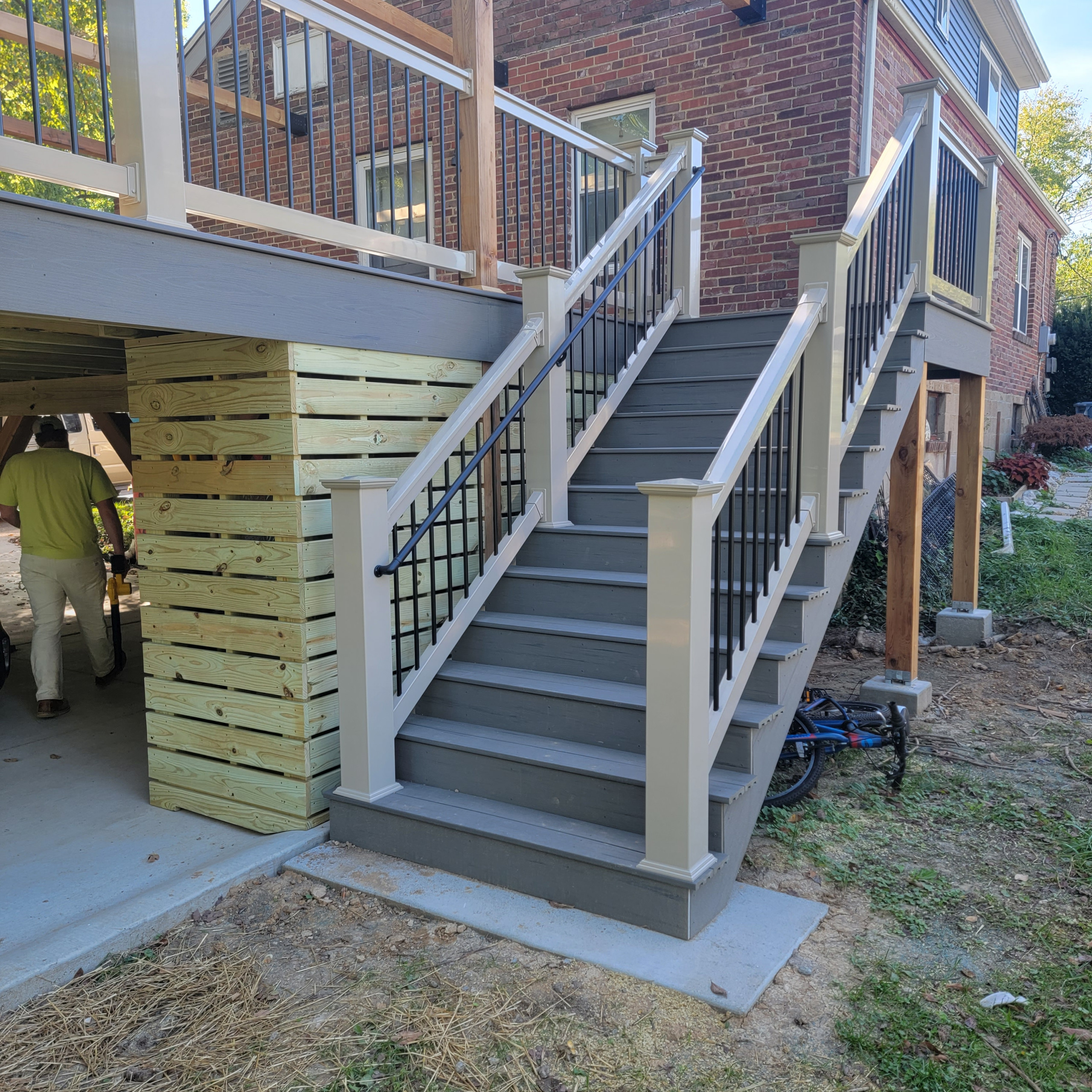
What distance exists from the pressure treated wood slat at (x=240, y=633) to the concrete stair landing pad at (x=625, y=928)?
2.79 ft

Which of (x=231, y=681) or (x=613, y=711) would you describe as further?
(x=231, y=681)

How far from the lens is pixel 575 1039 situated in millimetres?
2490

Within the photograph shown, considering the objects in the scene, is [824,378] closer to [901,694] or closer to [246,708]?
[901,694]

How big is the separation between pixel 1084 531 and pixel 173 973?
384 inches

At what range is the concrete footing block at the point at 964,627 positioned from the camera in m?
7.03

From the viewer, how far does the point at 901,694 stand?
5.51 meters

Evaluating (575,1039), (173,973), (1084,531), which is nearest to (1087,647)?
(1084,531)

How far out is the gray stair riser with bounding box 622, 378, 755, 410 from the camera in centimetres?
506

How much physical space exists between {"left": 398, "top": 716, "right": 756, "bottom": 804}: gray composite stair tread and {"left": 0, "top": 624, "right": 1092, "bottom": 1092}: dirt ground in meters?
0.53

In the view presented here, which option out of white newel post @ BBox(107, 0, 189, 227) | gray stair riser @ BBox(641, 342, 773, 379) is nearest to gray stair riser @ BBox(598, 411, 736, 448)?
gray stair riser @ BBox(641, 342, 773, 379)

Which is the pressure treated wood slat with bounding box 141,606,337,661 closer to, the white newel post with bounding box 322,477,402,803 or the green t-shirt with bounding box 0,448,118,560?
the white newel post with bounding box 322,477,402,803

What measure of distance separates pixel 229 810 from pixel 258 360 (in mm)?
1960

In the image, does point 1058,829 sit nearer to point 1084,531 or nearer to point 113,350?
point 113,350

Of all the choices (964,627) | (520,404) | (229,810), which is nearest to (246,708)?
(229,810)
